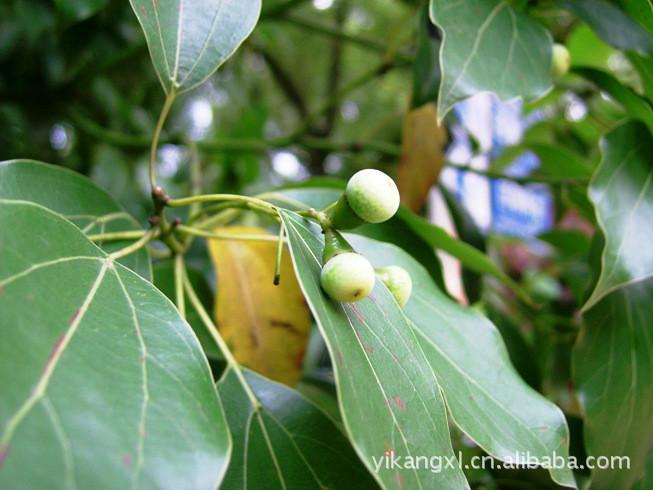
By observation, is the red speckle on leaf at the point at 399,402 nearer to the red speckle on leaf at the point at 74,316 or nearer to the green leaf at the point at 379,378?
the green leaf at the point at 379,378

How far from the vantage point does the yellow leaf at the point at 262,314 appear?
0.67 meters

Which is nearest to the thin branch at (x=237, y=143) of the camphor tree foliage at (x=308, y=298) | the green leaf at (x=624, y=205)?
the camphor tree foliage at (x=308, y=298)

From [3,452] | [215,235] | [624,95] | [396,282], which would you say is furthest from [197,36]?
[624,95]

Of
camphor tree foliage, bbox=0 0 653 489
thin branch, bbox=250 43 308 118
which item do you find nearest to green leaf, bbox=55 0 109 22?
camphor tree foliage, bbox=0 0 653 489

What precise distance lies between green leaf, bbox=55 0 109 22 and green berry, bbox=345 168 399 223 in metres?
0.51

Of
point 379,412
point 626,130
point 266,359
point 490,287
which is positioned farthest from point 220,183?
point 379,412

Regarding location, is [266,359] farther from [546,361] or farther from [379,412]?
[546,361]

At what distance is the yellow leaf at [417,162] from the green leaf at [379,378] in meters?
0.41

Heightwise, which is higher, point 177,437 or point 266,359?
point 177,437

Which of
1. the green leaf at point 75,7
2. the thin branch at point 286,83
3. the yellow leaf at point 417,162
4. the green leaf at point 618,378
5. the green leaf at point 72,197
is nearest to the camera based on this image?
the green leaf at point 72,197

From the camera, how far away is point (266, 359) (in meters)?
0.68

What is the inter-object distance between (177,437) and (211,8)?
38cm

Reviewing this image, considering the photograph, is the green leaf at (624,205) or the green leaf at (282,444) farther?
the green leaf at (624,205)

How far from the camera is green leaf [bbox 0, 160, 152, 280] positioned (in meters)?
0.47
